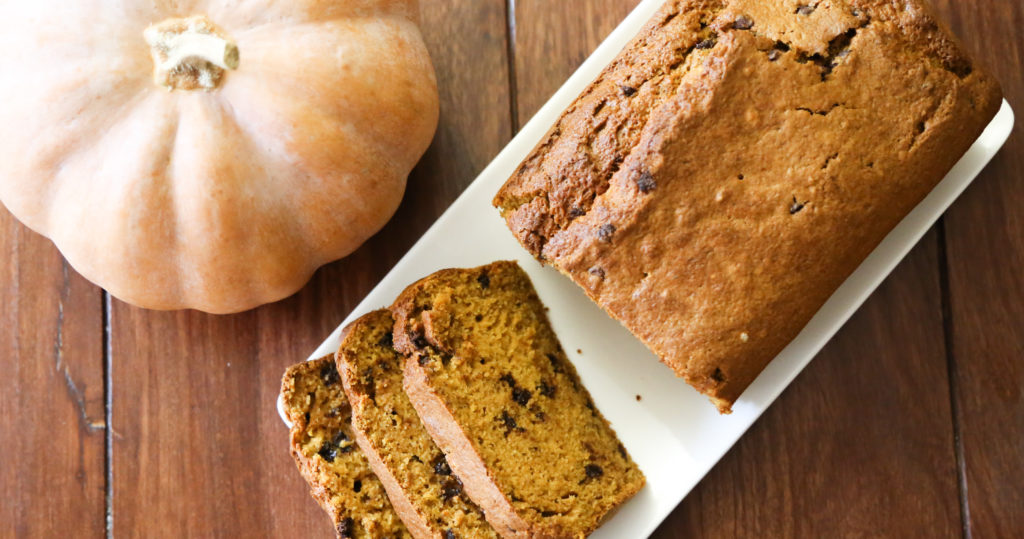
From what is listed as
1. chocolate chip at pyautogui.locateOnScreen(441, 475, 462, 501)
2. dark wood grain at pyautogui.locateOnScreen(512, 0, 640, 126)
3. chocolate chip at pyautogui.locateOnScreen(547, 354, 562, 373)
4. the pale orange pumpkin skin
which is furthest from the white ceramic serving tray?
chocolate chip at pyautogui.locateOnScreen(441, 475, 462, 501)

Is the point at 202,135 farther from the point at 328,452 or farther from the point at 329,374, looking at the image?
the point at 328,452

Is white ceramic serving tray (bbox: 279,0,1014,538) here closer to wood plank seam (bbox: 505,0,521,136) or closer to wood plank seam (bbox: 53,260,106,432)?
wood plank seam (bbox: 505,0,521,136)

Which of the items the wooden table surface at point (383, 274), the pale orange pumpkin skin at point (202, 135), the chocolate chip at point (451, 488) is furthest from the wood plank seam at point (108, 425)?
the chocolate chip at point (451, 488)

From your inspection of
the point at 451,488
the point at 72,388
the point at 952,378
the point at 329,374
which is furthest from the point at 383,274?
the point at 952,378

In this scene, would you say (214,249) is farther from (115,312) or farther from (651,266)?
(651,266)

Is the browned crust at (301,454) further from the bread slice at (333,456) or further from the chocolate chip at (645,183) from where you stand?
the chocolate chip at (645,183)

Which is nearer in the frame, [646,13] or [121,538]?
[646,13]

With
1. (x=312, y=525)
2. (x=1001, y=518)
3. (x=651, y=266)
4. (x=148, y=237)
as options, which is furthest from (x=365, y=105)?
(x=1001, y=518)
